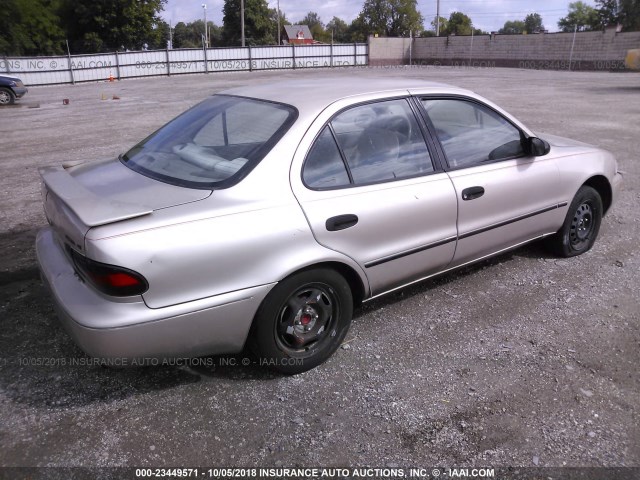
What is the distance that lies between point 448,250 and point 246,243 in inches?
62.1

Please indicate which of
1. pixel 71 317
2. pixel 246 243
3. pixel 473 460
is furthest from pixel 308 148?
pixel 473 460

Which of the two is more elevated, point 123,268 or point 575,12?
point 575,12

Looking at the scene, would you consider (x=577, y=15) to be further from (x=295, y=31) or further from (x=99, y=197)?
(x=99, y=197)

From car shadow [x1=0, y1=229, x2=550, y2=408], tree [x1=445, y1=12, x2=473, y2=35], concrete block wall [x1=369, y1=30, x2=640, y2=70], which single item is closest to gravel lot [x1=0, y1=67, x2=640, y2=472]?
car shadow [x1=0, y1=229, x2=550, y2=408]

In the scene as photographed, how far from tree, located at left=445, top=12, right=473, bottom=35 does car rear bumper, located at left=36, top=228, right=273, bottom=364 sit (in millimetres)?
88333

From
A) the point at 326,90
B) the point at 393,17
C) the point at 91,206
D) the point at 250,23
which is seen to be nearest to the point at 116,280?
the point at 91,206

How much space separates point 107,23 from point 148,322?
51784 millimetres

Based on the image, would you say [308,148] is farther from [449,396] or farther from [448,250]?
[449,396]

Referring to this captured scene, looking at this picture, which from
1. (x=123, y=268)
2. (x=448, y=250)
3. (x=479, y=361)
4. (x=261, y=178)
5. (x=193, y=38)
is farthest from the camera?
(x=193, y=38)

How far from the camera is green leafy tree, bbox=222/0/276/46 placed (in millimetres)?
67938

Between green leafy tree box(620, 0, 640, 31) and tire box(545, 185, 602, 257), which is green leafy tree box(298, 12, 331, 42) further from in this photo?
tire box(545, 185, 602, 257)

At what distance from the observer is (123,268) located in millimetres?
2422

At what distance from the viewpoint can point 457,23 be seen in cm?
8462

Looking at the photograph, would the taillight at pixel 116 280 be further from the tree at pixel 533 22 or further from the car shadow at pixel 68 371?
the tree at pixel 533 22
